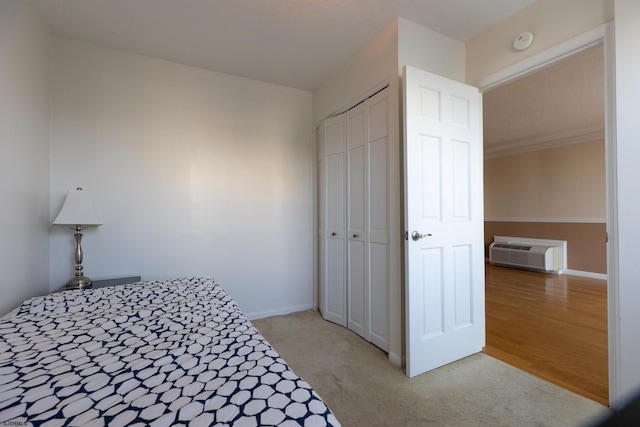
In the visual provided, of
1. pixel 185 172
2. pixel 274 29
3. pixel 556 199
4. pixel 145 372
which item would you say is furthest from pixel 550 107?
pixel 145 372

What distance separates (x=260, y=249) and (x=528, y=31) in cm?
288

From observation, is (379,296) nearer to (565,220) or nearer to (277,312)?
(277,312)

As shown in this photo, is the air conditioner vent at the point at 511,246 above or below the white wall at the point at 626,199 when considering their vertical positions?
below

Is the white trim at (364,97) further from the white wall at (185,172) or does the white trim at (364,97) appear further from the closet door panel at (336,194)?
the white wall at (185,172)

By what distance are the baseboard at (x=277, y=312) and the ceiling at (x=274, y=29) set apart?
2524 millimetres

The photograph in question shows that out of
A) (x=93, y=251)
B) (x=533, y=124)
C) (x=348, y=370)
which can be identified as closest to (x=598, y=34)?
(x=348, y=370)

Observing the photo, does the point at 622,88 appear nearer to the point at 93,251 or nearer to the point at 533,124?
the point at 533,124

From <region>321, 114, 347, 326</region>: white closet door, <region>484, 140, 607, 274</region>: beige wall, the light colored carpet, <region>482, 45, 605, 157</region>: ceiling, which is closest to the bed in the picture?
the light colored carpet

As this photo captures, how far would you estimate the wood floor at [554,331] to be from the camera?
1.83 m

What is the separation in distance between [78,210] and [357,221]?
7.21ft

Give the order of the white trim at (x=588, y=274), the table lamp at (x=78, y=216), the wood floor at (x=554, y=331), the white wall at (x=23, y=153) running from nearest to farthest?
the white wall at (x=23, y=153), the wood floor at (x=554, y=331), the table lamp at (x=78, y=216), the white trim at (x=588, y=274)

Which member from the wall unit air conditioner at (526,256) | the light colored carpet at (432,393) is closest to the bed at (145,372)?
the light colored carpet at (432,393)

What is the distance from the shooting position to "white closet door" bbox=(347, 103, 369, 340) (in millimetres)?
2410

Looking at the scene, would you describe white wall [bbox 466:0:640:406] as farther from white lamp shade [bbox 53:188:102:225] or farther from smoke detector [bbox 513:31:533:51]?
white lamp shade [bbox 53:188:102:225]
